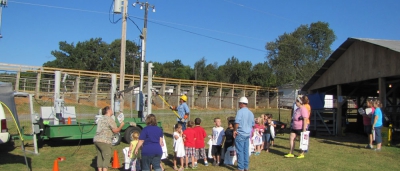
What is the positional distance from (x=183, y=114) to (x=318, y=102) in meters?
9.32

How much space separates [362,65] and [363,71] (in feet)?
0.87

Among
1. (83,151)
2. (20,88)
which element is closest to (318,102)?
(83,151)

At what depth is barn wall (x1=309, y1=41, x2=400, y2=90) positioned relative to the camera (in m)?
14.0

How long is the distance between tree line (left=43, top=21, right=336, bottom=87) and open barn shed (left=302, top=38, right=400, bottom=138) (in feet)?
82.9

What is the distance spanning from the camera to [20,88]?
23938 millimetres

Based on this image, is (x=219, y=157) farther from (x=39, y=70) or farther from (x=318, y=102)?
(x=39, y=70)

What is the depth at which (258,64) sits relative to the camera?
6353 cm

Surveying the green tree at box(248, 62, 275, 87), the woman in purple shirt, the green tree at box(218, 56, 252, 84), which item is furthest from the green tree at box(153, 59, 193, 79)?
the woman in purple shirt

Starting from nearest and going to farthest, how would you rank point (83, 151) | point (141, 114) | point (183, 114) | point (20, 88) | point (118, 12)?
point (83, 151), point (183, 114), point (141, 114), point (118, 12), point (20, 88)

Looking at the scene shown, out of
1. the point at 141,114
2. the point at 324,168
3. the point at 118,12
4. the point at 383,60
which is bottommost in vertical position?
the point at 324,168

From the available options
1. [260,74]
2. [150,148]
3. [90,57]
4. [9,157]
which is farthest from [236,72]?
[150,148]

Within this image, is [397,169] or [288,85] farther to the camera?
[288,85]

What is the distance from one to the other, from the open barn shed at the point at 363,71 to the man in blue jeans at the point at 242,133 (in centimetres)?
784

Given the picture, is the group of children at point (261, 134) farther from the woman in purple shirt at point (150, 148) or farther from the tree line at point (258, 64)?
the tree line at point (258, 64)
